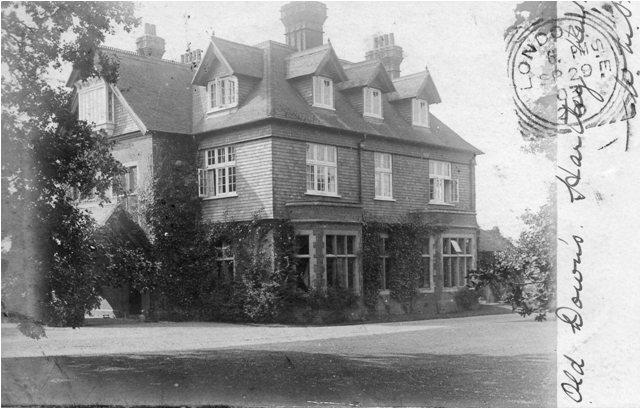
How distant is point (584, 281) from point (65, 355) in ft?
26.5

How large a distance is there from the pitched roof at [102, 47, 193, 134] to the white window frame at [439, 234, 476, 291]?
220 inches

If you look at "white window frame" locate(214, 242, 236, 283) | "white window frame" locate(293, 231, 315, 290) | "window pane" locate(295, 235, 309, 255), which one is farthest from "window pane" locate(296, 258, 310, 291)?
"white window frame" locate(214, 242, 236, 283)

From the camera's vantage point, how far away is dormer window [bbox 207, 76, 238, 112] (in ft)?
42.1

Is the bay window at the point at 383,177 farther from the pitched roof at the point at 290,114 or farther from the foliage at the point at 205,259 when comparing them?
the foliage at the point at 205,259

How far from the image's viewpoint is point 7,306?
31.5 ft

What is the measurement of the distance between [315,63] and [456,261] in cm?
490

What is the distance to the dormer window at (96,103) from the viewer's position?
1093 centimetres

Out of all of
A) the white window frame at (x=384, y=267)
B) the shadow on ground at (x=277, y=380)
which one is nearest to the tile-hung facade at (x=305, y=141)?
the white window frame at (x=384, y=267)

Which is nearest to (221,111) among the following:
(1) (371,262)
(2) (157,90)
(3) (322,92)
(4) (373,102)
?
(2) (157,90)

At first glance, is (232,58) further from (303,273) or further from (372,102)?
(303,273)

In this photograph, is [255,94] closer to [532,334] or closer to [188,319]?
[188,319]

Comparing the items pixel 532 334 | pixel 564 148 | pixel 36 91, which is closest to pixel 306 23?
pixel 36 91

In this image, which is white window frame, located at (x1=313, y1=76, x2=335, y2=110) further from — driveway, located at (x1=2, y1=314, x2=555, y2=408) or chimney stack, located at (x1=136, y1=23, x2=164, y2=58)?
driveway, located at (x1=2, y1=314, x2=555, y2=408)

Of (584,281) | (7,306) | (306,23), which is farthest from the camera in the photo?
(306,23)
